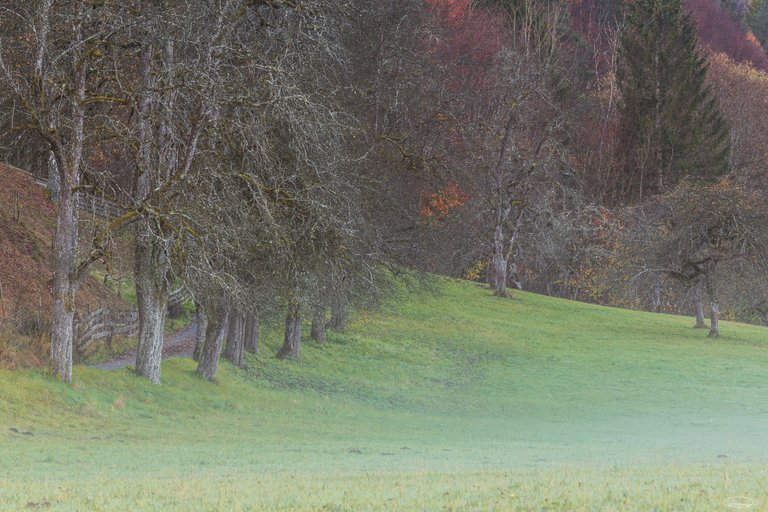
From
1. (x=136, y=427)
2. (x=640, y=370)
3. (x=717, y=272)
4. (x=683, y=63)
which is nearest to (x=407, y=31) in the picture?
(x=136, y=427)

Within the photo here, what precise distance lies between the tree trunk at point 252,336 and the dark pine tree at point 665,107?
111 ft

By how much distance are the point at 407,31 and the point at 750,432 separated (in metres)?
15.5

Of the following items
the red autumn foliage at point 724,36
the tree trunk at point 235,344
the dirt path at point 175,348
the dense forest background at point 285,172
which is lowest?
the dirt path at point 175,348

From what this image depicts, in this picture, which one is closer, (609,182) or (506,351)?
(506,351)

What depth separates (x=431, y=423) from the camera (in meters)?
25.2

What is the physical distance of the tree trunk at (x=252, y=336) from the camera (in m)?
31.1

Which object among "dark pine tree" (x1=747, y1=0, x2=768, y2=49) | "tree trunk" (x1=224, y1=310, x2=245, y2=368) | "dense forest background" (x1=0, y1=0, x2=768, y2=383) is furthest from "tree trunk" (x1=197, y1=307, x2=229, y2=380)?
"dark pine tree" (x1=747, y1=0, x2=768, y2=49)

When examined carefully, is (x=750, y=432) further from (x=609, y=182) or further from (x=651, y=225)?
(x=609, y=182)

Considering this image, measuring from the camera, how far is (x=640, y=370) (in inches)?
1406

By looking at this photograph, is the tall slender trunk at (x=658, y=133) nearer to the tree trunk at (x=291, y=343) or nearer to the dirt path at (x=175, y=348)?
the tree trunk at (x=291, y=343)

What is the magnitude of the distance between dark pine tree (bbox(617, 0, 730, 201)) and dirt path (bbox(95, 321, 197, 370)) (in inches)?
1367

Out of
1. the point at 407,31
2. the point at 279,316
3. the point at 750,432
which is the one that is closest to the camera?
the point at 750,432

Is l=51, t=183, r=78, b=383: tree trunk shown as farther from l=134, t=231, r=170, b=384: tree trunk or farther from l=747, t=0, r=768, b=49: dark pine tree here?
l=747, t=0, r=768, b=49: dark pine tree

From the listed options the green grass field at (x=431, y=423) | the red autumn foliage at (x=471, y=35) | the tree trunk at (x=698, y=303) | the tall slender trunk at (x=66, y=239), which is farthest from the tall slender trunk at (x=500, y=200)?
the tall slender trunk at (x=66, y=239)
